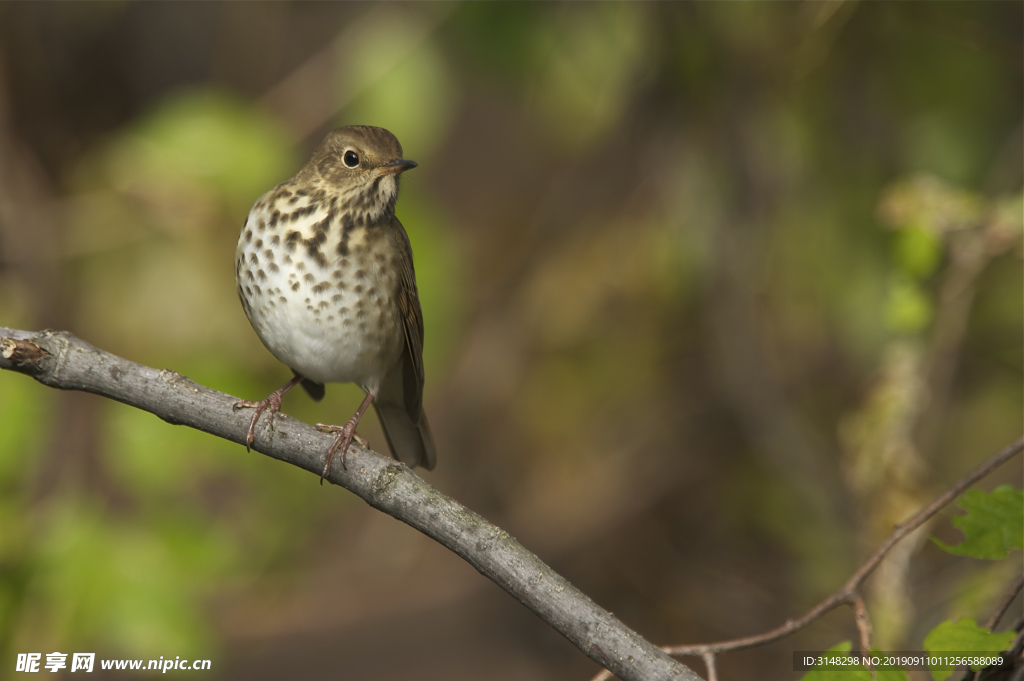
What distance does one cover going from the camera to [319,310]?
7.89ft

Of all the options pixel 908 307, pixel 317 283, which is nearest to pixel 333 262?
pixel 317 283

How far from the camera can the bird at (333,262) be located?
2.39 metres

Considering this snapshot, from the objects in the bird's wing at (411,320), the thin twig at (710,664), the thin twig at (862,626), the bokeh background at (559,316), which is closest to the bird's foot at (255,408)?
the bird's wing at (411,320)

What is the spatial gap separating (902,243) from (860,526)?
1635 millimetres

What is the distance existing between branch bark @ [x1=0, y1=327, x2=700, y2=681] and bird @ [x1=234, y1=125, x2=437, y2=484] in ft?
1.81

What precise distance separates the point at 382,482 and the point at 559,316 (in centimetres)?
319

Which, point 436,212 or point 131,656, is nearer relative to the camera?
point 131,656

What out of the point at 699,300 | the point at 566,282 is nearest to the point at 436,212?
the point at 566,282

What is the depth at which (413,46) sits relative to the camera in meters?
3.37

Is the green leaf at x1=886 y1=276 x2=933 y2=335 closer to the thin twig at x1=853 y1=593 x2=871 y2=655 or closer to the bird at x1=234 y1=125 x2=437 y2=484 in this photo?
the thin twig at x1=853 y1=593 x2=871 y2=655

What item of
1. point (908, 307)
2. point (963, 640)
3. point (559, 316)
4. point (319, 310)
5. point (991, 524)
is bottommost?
point (963, 640)

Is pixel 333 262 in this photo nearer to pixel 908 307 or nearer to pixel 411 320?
pixel 411 320

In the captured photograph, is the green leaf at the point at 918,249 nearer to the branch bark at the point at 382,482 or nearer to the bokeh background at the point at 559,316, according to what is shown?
the bokeh background at the point at 559,316

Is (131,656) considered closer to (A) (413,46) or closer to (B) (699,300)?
(A) (413,46)
